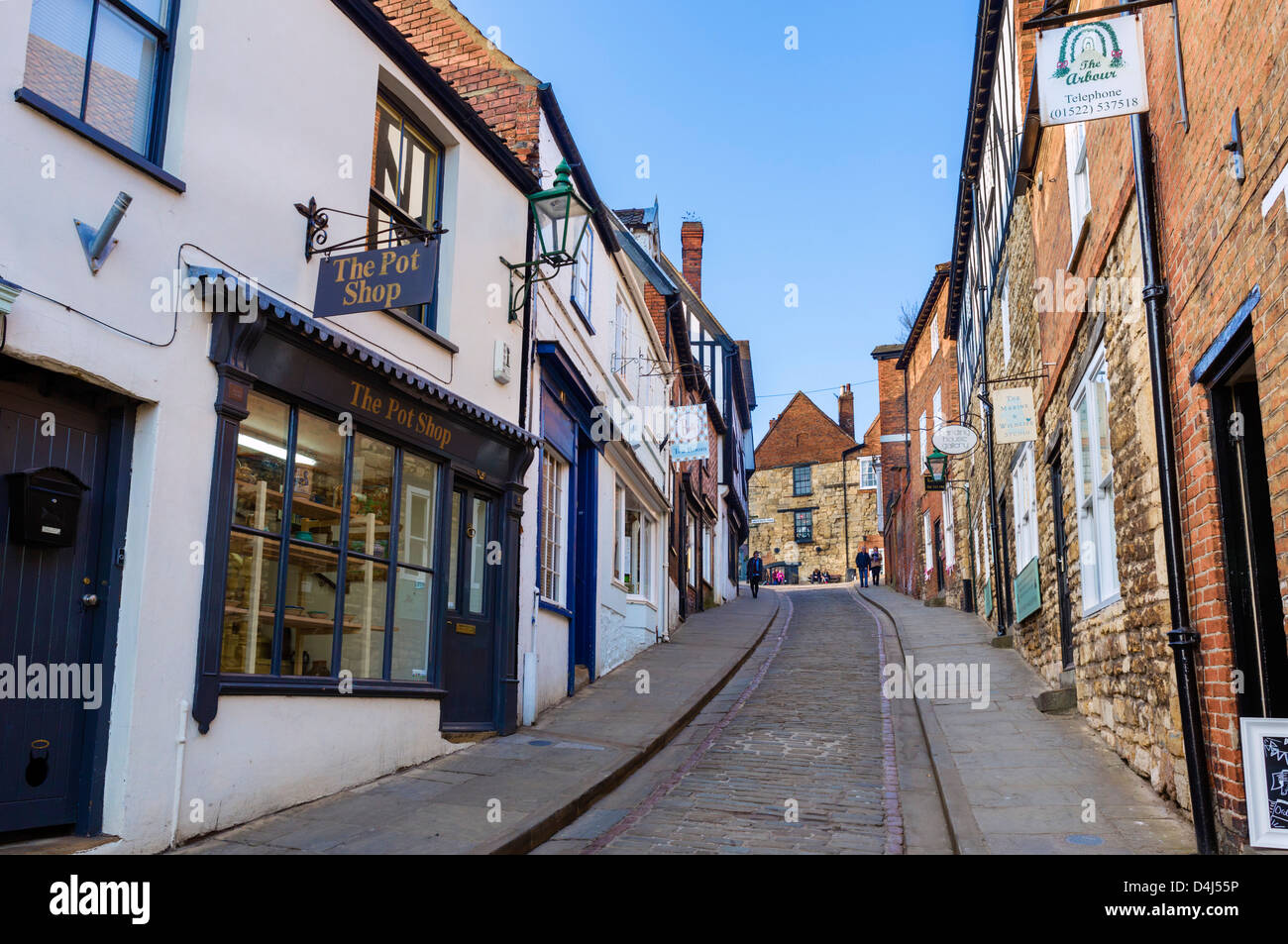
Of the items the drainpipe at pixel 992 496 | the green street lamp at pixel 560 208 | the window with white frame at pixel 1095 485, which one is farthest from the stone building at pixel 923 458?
the green street lamp at pixel 560 208

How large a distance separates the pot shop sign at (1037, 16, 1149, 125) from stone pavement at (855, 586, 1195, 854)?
4.36 meters

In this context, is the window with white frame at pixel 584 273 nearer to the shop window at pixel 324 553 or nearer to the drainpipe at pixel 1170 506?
the shop window at pixel 324 553

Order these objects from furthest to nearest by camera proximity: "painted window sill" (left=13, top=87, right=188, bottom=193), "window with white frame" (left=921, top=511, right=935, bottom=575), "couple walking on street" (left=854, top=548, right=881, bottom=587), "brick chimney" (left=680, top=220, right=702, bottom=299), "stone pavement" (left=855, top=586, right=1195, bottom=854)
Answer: "couple walking on street" (left=854, top=548, right=881, bottom=587)
"brick chimney" (left=680, top=220, right=702, bottom=299)
"window with white frame" (left=921, top=511, right=935, bottom=575)
"stone pavement" (left=855, top=586, right=1195, bottom=854)
"painted window sill" (left=13, top=87, right=188, bottom=193)

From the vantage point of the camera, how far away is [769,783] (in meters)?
8.28

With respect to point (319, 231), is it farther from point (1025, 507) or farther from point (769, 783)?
point (1025, 507)

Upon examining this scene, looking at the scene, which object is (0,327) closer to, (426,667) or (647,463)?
(426,667)

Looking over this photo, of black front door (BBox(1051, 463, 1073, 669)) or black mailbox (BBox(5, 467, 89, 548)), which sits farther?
black front door (BBox(1051, 463, 1073, 669))

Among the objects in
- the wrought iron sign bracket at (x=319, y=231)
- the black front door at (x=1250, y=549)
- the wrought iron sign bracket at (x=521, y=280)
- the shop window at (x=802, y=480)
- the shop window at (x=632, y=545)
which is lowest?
the black front door at (x=1250, y=549)

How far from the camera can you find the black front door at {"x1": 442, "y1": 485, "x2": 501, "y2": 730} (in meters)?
9.20

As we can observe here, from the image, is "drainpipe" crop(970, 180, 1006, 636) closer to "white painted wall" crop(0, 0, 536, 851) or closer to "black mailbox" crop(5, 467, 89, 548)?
"white painted wall" crop(0, 0, 536, 851)

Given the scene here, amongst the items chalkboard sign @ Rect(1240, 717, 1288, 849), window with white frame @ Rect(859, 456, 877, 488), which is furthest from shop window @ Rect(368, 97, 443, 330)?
window with white frame @ Rect(859, 456, 877, 488)

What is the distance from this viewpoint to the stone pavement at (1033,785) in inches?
247

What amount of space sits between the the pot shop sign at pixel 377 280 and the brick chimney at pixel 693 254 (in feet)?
79.8

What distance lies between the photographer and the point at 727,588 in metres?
33.2
